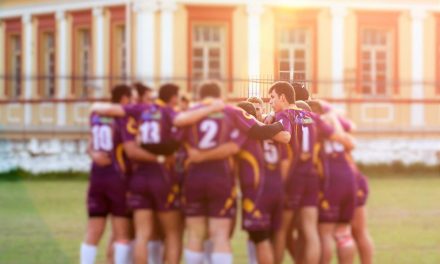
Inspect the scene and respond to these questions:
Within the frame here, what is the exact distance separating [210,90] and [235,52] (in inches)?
1044

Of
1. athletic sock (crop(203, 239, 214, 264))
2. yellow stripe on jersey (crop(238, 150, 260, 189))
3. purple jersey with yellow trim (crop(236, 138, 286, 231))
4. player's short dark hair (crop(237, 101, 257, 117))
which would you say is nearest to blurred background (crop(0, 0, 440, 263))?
athletic sock (crop(203, 239, 214, 264))

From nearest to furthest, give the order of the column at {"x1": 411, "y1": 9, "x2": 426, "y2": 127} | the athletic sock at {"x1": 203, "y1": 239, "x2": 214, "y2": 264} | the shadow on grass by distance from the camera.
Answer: the athletic sock at {"x1": 203, "y1": 239, "x2": 214, "y2": 264}
the shadow on grass
the column at {"x1": 411, "y1": 9, "x2": 426, "y2": 127}

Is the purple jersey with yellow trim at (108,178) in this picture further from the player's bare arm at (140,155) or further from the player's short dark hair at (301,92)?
the player's short dark hair at (301,92)

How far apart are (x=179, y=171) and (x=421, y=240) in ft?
20.8

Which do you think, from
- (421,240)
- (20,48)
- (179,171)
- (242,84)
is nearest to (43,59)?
(20,48)

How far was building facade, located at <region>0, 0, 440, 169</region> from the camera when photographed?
3189cm

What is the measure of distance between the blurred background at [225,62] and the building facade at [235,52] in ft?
0.10

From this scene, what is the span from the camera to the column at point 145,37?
Result: 3241cm

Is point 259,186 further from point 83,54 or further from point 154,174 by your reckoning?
point 83,54

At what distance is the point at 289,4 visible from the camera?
33.6 meters

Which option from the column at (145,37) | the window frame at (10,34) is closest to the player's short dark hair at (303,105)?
the column at (145,37)

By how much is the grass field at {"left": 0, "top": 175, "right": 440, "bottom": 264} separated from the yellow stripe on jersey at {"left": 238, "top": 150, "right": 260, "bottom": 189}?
4.21 metres

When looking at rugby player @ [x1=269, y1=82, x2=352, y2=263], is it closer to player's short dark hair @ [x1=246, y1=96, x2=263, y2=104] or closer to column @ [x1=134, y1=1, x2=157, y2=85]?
player's short dark hair @ [x1=246, y1=96, x2=263, y2=104]

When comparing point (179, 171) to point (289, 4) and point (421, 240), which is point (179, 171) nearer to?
point (421, 240)
